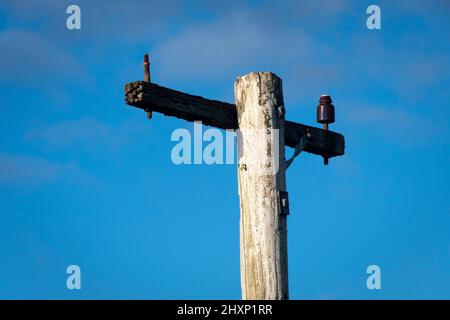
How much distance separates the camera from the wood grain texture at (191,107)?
11.8 metres

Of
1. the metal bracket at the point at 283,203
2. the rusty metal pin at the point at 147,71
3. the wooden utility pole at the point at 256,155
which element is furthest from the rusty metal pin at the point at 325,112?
the rusty metal pin at the point at 147,71

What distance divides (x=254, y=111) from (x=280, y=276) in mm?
1494

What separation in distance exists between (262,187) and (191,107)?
3.12 ft

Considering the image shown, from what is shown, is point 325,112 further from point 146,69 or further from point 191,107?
point 146,69

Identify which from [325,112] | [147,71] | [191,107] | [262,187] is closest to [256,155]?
[262,187]

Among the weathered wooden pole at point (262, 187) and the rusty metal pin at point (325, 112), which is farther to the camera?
the rusty metal pin at point (325, 112)

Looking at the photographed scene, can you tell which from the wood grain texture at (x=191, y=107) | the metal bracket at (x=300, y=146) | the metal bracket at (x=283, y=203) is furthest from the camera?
the metal bracket at (x=300, y=146)

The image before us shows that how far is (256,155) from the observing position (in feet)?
39.8

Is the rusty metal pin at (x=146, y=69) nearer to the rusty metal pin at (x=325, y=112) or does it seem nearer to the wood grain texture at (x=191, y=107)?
the wood grain texture at (x=191, y=107)
